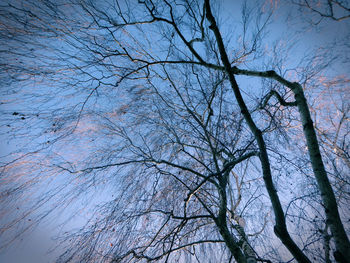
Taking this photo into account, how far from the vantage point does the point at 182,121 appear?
11.6 ft

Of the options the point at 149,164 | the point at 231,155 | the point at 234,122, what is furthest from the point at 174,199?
the point at 234,122

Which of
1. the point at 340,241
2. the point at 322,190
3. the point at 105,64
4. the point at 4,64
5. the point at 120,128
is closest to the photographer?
the point at 340,241

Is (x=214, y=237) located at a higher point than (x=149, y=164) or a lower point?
lower

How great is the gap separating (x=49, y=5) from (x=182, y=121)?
8.53 ft

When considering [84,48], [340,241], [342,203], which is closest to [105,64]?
[84,48]

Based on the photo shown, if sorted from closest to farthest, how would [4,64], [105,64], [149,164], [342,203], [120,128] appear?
1. [4,64]
2. [105,64]
3. [149,164]
4. [120,128]
5. [342,203]

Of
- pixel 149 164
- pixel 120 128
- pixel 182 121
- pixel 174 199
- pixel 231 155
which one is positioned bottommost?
pixel 174 199

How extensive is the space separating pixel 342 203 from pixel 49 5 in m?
5.55

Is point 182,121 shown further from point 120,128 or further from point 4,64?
point 4,64

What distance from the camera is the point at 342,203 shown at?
313 centimetres

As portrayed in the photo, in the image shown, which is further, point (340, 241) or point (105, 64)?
point (105, 64)

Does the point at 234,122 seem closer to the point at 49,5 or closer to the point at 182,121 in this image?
the point at 182,121

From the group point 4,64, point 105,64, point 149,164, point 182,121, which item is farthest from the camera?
point 182,121

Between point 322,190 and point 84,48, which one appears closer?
point 322,190
